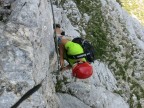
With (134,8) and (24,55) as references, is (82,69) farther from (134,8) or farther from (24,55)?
(134,8)

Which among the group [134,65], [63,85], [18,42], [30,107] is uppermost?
[18,42]

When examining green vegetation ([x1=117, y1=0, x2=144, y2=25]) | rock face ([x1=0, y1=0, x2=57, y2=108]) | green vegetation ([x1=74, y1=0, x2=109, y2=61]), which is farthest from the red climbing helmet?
green vegetation ([x1=117, y1=0, x2=144, y2=25])

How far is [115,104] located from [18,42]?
26.0 feet

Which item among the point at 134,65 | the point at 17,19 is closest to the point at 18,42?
the point at 17,19

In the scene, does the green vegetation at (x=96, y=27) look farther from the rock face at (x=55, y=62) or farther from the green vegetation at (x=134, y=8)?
the green vegetation at (x=134, y=8)

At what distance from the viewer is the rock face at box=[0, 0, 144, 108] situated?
7.76 m

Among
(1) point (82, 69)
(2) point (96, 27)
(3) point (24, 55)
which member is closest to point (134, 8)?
(2) point (96, 27)

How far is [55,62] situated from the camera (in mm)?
12414

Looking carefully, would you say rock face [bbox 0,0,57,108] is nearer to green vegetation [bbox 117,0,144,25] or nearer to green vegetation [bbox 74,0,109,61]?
green vegetation [bbox 74,0,109,61]

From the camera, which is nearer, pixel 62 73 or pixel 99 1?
pixel 62 73

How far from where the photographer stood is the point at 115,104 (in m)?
15.1

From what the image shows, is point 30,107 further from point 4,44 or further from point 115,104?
point 115,104

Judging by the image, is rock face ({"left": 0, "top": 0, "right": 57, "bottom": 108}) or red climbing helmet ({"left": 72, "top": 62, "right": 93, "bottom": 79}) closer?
rock face ({"left": 0, "top": 0, "right": 57, "bottom": 108})

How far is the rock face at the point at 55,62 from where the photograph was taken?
25.5 ft
